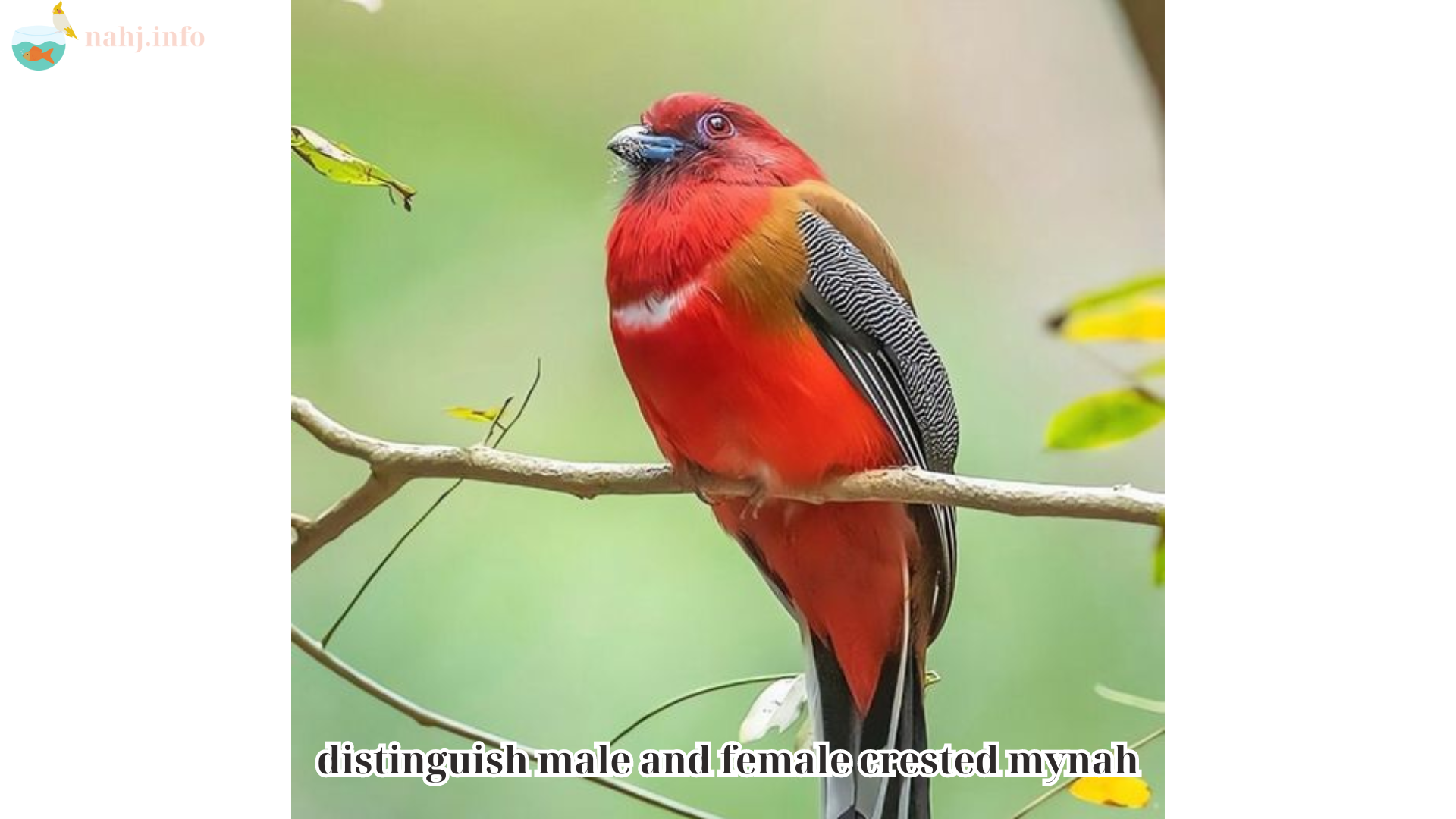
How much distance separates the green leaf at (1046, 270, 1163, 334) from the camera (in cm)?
150

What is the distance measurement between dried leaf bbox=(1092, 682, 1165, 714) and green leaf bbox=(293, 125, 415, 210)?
104cm

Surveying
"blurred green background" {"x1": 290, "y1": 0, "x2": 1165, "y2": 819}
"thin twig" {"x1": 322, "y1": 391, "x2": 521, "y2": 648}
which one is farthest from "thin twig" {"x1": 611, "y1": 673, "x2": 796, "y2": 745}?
"thin twig" {"x1": 322, "y1": 391, "x2": 521, "y2": 648}

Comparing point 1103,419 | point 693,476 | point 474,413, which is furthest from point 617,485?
point 1103,419

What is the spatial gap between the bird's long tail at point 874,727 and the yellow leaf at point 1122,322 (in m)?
0.40

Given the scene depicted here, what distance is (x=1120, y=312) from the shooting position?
4.93 feet

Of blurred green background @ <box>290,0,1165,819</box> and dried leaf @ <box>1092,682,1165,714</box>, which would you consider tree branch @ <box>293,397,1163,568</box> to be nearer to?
blurred green background @ <box>290,0,1165,819</box>

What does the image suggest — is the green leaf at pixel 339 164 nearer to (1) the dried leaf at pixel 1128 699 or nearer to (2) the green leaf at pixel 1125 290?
(2) the green leaf at pixel 1125 290

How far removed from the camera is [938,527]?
1.45 m

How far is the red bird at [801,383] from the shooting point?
138 centimetres

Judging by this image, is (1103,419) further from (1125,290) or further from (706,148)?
(706,148)

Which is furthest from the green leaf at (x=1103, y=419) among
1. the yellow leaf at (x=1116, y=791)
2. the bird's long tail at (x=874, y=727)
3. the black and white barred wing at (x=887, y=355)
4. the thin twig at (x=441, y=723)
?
the thin twig at (x=441, y=723)

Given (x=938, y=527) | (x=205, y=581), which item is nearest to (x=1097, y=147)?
(x=938, y=527)

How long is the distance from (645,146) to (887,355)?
0.38 meters
